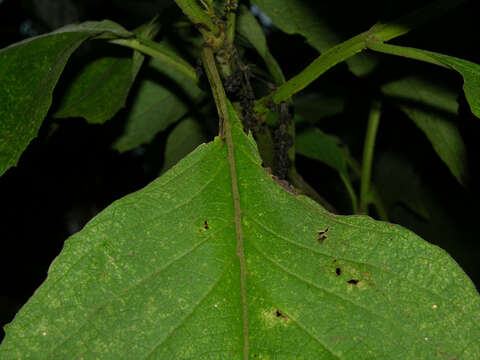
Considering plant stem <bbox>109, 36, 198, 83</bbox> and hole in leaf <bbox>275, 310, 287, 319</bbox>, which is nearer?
hole in leaf <bbox>275, 310, 287, 319</bbox>

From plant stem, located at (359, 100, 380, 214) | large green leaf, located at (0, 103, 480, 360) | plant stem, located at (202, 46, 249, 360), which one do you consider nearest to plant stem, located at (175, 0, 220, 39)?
plant stem, located at (202, 46, 249, 360)

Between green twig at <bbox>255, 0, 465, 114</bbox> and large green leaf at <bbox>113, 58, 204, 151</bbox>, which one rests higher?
large green leaf at <bbox>113, 58, 204, 151</bbox>

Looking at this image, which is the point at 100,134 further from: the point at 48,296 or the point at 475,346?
the point at 475,346

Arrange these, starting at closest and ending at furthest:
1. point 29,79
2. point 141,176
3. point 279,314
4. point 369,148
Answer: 1. point 279,314
2. point 29,79
3. point 369,148
4. point 141,176

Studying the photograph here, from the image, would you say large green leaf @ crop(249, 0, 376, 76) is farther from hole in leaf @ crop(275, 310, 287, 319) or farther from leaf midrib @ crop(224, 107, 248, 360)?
hole in leaf @ crop(275, 310, 287, 319)

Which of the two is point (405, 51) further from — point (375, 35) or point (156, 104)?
point (156, 104)

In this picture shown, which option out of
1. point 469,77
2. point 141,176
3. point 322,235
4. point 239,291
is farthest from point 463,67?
point 141,176

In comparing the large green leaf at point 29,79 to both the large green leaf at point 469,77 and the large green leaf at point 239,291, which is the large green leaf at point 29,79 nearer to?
the large green leaf at point 239,291
